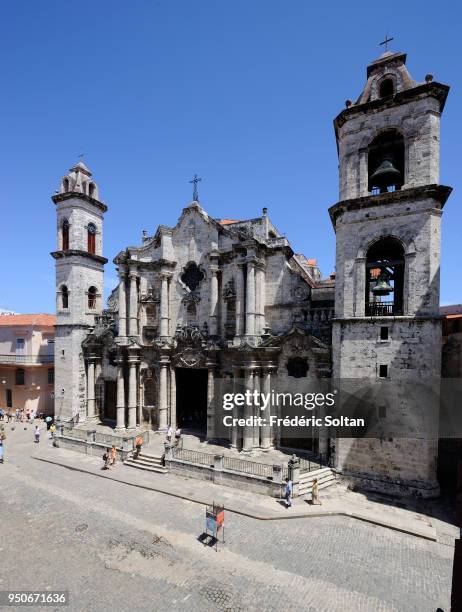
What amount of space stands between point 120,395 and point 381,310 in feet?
63.2

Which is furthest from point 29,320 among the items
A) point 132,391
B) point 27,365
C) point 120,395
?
point 132,391

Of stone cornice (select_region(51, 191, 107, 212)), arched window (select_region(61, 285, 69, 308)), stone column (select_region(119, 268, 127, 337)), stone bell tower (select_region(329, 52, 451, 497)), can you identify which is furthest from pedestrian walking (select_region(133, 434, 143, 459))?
stone cornice (select_region(51, 191, 107, 212))

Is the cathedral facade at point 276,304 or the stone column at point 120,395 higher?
the cathedral facade at point 276,304

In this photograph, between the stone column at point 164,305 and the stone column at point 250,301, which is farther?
the stone column at point 164,305

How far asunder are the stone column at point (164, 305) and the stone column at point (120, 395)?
4.28 metres

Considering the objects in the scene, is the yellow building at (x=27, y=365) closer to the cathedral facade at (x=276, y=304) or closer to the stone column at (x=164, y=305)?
the cathedral facade at (x=276, y=304)

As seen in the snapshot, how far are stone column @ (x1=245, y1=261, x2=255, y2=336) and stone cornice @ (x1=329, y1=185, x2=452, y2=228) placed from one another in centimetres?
592

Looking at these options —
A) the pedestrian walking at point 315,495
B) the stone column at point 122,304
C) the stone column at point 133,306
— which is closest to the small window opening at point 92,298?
the stone column at point 122,304

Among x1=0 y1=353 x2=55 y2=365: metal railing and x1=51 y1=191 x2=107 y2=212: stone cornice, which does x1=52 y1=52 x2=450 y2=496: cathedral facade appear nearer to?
x1=51 y1=191 x2=107 y2=212: stone cornice

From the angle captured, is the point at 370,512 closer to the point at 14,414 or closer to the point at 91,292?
the point at 91,292

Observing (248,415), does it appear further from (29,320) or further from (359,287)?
(29,320)

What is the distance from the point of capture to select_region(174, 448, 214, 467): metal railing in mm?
16953

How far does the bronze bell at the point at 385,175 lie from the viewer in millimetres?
15016

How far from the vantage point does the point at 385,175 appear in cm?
1573
